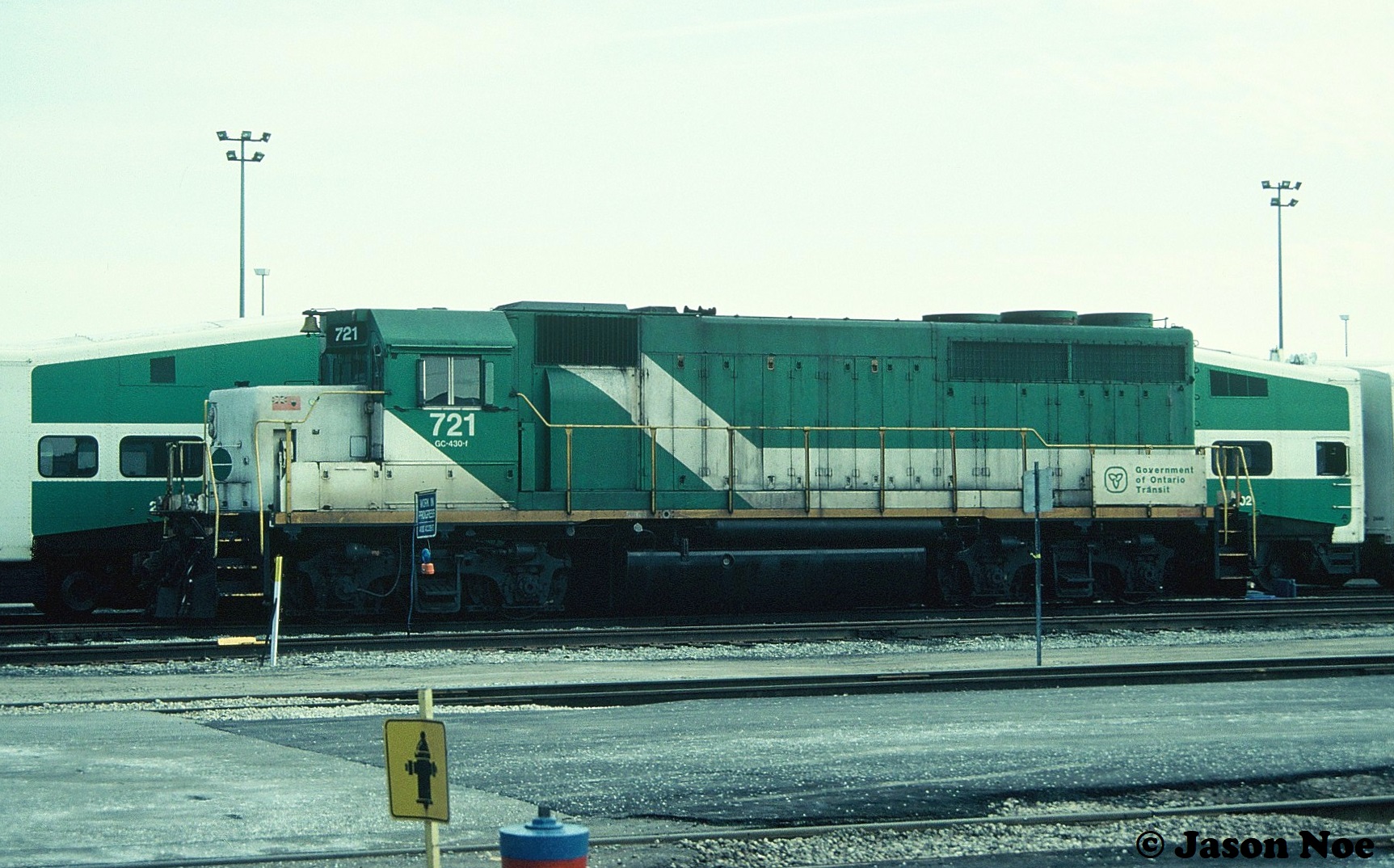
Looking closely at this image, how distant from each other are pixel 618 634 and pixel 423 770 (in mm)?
12840

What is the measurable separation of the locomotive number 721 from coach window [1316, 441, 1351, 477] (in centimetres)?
1434

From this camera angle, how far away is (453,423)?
2045cm

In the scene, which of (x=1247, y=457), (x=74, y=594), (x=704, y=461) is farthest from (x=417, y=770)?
(x=1247, y=457)

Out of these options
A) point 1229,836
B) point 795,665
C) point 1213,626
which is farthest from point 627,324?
point 1229,836

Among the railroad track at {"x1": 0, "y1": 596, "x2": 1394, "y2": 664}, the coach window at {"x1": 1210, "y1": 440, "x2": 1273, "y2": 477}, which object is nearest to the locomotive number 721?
the railroad track at {"x1": 0, "y1": 596, "x2": 1394, "y2": 664}

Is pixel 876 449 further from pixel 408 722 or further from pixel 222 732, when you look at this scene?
pixel 408 722

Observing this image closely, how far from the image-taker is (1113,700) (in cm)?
1398

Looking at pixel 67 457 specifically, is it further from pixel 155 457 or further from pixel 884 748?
pixel 884 748

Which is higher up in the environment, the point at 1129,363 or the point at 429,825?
the point at 1129,363

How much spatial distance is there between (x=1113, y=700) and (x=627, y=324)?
9.48 m

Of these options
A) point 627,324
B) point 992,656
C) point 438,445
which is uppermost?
point 627,324

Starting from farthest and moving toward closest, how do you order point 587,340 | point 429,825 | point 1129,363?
point 1129,363
point 587,340
point 429,825

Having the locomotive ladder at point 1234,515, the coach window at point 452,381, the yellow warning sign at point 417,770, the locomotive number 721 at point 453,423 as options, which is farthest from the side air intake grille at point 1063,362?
the yellow warning sign at point 417,770

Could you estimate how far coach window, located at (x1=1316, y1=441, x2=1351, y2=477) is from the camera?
26.7m
